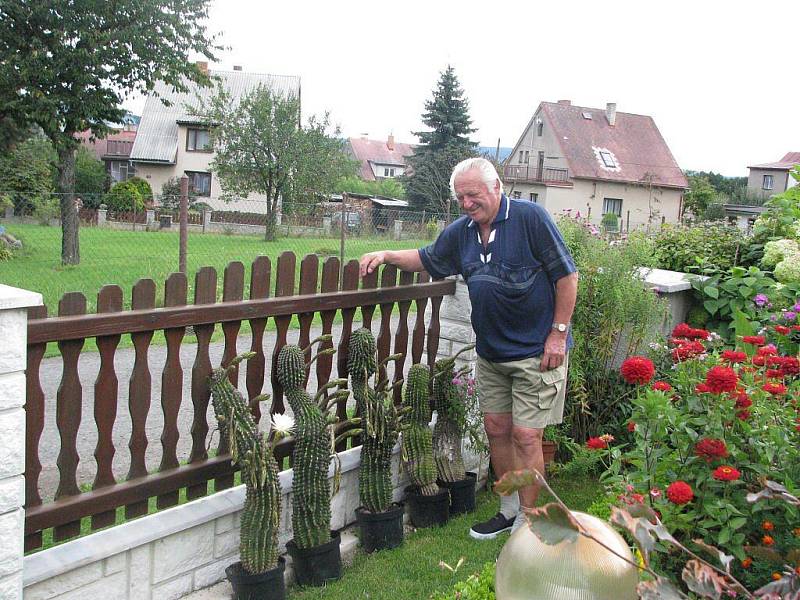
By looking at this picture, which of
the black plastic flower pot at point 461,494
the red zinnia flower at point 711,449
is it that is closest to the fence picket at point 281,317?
the black plastic flower pot at point 461,494

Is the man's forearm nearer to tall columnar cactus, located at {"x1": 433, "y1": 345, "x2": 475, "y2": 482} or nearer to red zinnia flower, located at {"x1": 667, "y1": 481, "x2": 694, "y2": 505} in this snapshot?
tall columnar cactus, located at {"x1": 433, "y1": 345, "x2": 475, "y2": 482}

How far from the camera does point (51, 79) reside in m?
16.6

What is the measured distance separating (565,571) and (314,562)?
7.42 ft

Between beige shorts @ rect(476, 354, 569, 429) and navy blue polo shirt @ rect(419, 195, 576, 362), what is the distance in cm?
7

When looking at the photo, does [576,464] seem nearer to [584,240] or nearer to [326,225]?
[584,240]

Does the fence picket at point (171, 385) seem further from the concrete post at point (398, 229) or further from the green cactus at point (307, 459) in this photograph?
the concrete post at point (398, 229)

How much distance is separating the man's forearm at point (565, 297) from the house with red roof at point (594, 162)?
41717mm

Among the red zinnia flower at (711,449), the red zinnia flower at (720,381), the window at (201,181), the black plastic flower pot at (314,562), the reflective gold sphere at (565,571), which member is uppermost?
the window at (201,181)

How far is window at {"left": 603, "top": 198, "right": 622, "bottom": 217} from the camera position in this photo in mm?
47688

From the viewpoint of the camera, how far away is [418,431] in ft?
13.3

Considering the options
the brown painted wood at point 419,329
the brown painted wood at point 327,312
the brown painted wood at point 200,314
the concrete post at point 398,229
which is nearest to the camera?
the brown painted wood at point 200,314

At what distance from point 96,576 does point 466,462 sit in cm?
242

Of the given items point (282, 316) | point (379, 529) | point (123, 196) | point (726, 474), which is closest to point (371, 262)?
point (282, 316)

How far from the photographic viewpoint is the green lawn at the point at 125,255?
422 inches
